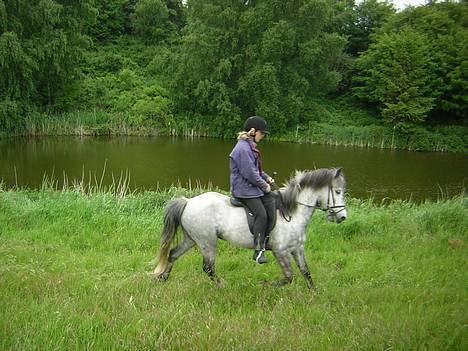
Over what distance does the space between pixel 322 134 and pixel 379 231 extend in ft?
83.8

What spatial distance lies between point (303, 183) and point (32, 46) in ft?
84.6

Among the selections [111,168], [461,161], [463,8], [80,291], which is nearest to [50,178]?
[111,168]

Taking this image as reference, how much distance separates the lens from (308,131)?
3422cm

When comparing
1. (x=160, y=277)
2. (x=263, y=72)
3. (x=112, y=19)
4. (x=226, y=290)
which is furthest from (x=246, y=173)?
(x=112, y=19)

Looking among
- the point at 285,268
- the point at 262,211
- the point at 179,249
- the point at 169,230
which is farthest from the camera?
the point at 179,249

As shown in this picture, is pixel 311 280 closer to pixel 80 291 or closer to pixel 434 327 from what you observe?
pixel 434 327

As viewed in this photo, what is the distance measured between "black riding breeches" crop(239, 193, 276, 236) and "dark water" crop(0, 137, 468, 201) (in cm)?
1104

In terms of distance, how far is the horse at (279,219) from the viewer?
5.83 metres

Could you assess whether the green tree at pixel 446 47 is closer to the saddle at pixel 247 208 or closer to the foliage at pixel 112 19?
the foliage at pixel 112 19

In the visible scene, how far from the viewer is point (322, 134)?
33656 millimetres

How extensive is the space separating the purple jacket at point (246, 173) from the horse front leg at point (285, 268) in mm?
950

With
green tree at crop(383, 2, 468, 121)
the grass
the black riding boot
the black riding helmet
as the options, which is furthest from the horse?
green tree at crop(383, 2, 468, 121)

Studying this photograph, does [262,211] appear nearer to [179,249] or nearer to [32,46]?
[179,249]

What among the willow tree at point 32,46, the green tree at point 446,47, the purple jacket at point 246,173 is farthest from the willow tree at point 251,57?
the purple jacket at point 246,173
